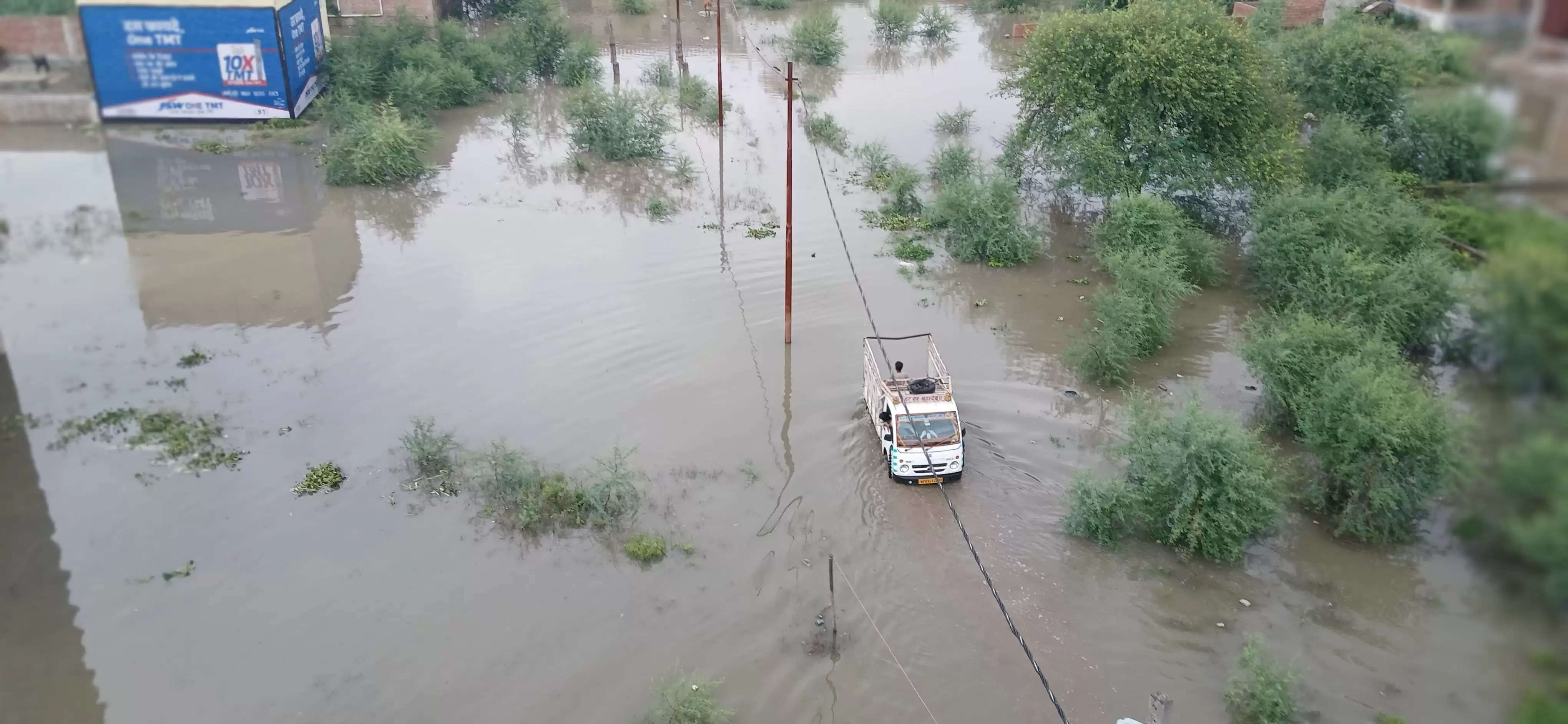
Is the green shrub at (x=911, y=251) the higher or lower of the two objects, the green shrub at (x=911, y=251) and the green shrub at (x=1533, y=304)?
the lower

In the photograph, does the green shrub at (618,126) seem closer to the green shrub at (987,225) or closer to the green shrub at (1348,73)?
the green shrub at (987,225)

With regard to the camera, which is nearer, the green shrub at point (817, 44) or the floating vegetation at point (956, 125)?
the floating vegetation at point (956, 125)

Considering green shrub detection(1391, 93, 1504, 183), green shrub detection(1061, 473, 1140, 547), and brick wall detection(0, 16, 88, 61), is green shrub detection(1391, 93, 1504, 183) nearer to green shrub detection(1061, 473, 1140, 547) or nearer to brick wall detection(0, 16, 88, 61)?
green shrub detection(1061, 473, 1140, 547)

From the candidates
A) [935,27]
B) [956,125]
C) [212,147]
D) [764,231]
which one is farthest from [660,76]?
[212,147]

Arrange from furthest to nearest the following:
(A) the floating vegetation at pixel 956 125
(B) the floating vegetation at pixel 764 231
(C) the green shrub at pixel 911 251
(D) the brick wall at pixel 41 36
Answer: (A) the floating vegetation at pixel 956 125 < (B) the floating vegetation at pixel 764 231 < (C) the green shrub at pixel 911 251 < (D) the brick wall at pixel 41 36

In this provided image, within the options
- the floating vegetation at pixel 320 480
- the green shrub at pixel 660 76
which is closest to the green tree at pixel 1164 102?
the green shrub at pixel 660 76

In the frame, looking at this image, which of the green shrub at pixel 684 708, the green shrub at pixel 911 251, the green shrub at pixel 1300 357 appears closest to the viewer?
the green shrub at pixel 684 708
